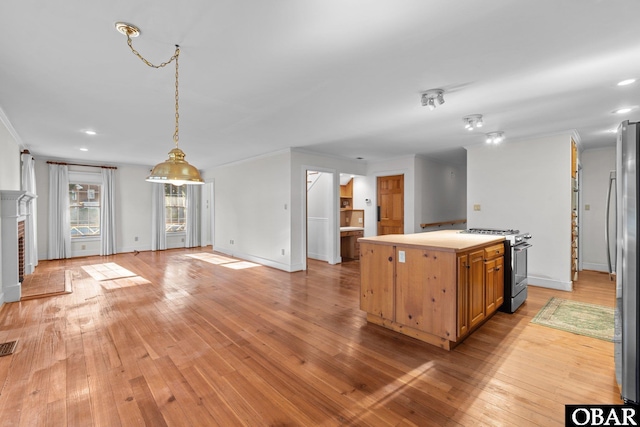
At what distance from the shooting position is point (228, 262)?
690cm

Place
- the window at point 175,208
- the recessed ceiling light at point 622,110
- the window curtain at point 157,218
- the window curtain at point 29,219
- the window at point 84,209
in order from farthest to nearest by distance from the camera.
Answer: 1. the window at point 175,208
2. the window curtain at point 157,218
3. the window at point 84,209
4. the window curtain at point 29,219
5. the recessed ceiling light at point 622,110

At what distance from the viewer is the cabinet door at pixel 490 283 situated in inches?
123

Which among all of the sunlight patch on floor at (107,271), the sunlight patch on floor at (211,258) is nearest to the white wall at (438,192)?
the sunlight patch on floor at (211,258)

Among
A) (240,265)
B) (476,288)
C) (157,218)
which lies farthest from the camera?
(157,218)

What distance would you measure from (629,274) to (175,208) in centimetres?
986

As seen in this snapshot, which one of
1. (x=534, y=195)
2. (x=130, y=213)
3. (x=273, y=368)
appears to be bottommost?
(x=273, y=368)

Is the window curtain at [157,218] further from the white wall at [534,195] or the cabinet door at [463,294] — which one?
the cabinet door at [463,294]

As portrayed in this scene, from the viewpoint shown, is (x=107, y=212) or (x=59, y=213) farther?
(x=107, y=212)

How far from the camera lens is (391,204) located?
7.05 m

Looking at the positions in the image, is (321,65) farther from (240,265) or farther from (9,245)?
(240,265)

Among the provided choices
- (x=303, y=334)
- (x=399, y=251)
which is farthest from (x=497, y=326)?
(x=303, y=334)

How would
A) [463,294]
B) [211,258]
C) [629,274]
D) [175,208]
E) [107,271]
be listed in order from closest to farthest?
[629,274] < [463,294] < [107,271] < [211,258] < [175,208]

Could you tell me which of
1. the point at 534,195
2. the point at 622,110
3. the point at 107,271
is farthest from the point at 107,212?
the point at 622,110

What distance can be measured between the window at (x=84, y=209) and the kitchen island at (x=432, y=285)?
26.3 ft
